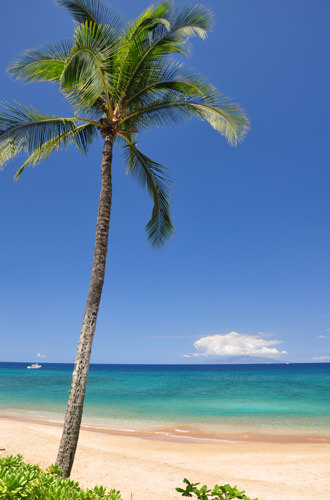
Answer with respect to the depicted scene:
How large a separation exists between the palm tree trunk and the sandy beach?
7.20ft

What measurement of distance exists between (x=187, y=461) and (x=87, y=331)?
7.19 metres

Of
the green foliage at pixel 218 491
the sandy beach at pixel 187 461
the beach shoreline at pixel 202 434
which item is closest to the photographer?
the green foliage at pixel 218 491

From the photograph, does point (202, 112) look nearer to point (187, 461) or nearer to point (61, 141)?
point (61, 141)

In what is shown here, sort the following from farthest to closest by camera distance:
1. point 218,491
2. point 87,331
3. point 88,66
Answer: point 88,66 → point 87,331 → point 218,491

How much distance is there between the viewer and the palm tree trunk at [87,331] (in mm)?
5281

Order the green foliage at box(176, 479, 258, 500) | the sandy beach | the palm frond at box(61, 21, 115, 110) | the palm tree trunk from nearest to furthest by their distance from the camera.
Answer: the green foliage at box(176, 479, 258, 500)
the palm tree trunk
the palm frond at box(61, 21, 115, 110)
the sandy beach

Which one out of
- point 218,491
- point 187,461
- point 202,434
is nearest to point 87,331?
point 218,491

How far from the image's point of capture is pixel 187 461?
10281 millimetres

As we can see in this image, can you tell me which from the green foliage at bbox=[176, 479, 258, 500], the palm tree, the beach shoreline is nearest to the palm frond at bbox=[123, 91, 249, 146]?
the palm tree

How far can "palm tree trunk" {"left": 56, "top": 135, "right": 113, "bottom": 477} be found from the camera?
528 centimetres

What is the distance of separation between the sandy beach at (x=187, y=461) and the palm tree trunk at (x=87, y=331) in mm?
2195

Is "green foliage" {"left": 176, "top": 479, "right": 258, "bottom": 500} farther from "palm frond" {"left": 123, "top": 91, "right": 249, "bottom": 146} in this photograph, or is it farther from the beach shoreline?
the beach shoreline

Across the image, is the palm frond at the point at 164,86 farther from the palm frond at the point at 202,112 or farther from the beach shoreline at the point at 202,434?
the beach shoreline at the point at 202,434

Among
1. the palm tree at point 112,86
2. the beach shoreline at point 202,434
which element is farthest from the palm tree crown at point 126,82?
the beach shoreline at point 202,434
